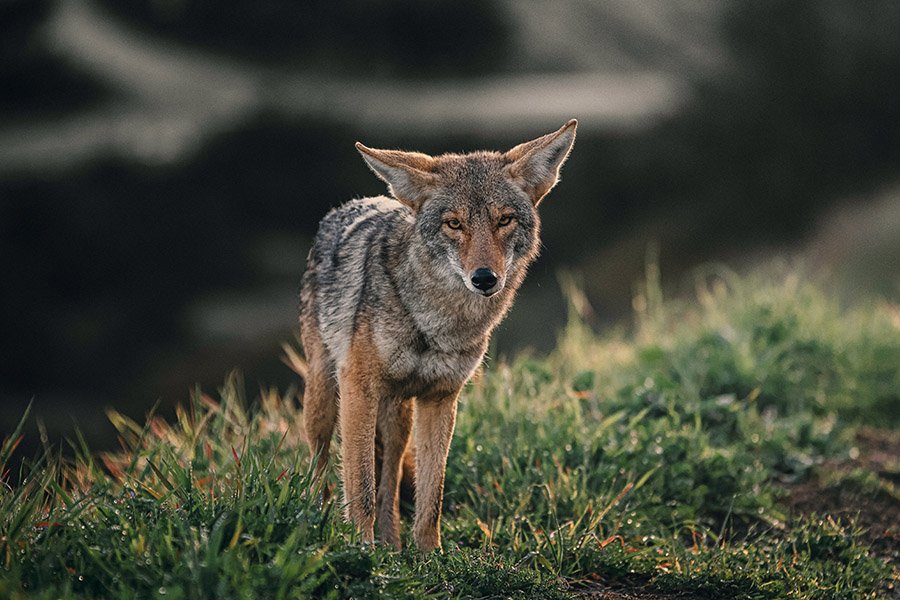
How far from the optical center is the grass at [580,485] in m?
4.02

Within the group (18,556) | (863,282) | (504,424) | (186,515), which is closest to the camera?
(18,556)

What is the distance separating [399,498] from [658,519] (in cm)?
147

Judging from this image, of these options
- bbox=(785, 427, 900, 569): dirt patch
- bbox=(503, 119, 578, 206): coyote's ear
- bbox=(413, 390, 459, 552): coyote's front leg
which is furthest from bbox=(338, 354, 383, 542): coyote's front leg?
bbox=(785, 427, 900, 569): dirt patch

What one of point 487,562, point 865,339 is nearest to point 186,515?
point 487,562

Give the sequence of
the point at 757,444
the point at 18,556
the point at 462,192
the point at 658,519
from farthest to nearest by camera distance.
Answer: the point at 757,444
the point at 658,519
the point at 462,192
the point at 18,556

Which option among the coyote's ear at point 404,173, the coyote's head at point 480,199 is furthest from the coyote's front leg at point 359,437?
the coyote's ear at point 404,173

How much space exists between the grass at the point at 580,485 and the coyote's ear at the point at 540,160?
1587mm

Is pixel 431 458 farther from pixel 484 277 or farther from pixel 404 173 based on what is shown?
pixel 404 173

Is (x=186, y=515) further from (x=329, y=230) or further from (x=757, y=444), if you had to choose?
(x=757, y=444)

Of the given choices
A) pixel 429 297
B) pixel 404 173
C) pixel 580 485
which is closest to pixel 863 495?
pixel 580 485

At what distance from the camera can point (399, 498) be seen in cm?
601

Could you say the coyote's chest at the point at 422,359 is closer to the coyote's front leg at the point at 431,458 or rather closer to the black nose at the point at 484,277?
the coyote's front leg at the point at 431,458

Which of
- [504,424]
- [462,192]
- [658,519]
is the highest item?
[462,192]

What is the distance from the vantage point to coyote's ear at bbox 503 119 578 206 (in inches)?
204
